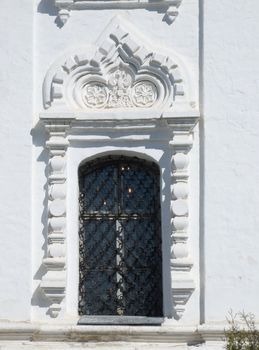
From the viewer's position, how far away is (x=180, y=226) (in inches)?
414

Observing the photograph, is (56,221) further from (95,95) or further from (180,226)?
(95,95)

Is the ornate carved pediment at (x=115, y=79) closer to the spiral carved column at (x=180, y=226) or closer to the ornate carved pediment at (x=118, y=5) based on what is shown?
the ornate carved pediment at (x=118, y=5)

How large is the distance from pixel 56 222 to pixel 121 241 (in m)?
0.73

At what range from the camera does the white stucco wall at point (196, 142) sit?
10.4 metres

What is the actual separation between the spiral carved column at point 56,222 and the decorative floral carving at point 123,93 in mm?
510

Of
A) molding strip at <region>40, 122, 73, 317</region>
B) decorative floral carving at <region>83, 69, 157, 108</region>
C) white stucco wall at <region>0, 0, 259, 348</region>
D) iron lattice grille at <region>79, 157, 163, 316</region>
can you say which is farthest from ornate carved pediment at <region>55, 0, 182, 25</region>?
iron lattice grille at <region>79, 157, 163, 316</region>

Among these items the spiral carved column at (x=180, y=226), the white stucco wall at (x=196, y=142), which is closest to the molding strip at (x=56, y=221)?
the white stucco wall at (x=196, y=142)

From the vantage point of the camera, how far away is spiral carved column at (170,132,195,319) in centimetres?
1045

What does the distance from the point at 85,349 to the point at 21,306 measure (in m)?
0.79

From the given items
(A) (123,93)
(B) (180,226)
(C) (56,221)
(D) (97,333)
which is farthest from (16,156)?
(D) (97,333)

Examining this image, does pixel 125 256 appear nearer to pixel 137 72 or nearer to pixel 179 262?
pixel 179 262

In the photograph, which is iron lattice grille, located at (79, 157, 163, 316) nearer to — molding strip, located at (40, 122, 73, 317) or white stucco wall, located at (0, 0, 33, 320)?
molding strip, located at (40, 122, 73, 317)

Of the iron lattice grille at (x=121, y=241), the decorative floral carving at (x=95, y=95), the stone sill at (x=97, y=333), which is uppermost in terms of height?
the decorative floral carving at (x=95, y=95)

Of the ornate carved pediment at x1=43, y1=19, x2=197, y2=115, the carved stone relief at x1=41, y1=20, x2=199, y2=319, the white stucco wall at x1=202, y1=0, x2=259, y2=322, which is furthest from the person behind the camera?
the ornate carved pediment at x1=43, y1=19, x2=197, y2=115
